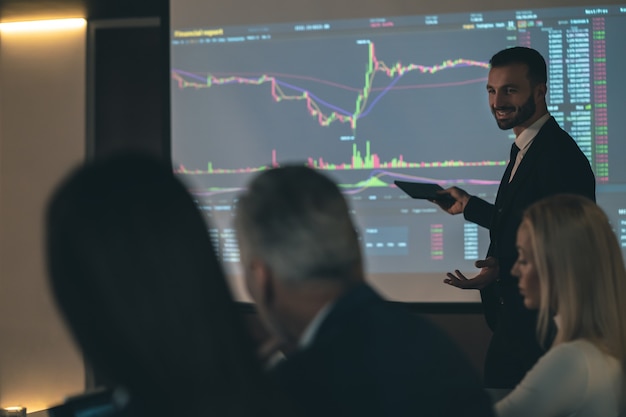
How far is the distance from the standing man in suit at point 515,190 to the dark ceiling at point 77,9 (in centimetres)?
240

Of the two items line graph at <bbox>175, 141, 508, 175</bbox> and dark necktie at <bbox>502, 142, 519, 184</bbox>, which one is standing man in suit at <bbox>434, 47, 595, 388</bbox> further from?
line graph at <bbox>175, 141, 508, 175</bbox>

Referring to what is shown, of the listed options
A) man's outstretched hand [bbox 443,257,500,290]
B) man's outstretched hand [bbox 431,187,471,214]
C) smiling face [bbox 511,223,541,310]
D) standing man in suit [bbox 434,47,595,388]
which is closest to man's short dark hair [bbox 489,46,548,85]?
standing man in suit [bbox 434,47,595,388]

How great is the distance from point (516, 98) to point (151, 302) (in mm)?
2630

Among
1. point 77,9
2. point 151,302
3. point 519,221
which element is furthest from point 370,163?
point 151,302

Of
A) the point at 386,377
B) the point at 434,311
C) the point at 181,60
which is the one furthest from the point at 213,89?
the point at 386,377

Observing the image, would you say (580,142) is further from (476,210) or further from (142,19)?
(142,19)

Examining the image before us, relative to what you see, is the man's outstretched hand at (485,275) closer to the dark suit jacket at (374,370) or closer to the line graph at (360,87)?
the line graph at (360,87)

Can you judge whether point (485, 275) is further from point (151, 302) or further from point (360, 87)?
point (151, 302)

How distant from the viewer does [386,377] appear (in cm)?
102

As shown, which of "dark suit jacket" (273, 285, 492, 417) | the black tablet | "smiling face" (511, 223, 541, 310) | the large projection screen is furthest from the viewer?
the large projection screen

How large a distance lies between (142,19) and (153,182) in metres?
4.58

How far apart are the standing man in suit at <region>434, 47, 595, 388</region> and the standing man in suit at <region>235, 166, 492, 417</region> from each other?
6.14 ft

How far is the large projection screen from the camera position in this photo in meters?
4.05

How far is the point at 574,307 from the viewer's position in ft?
5.90
